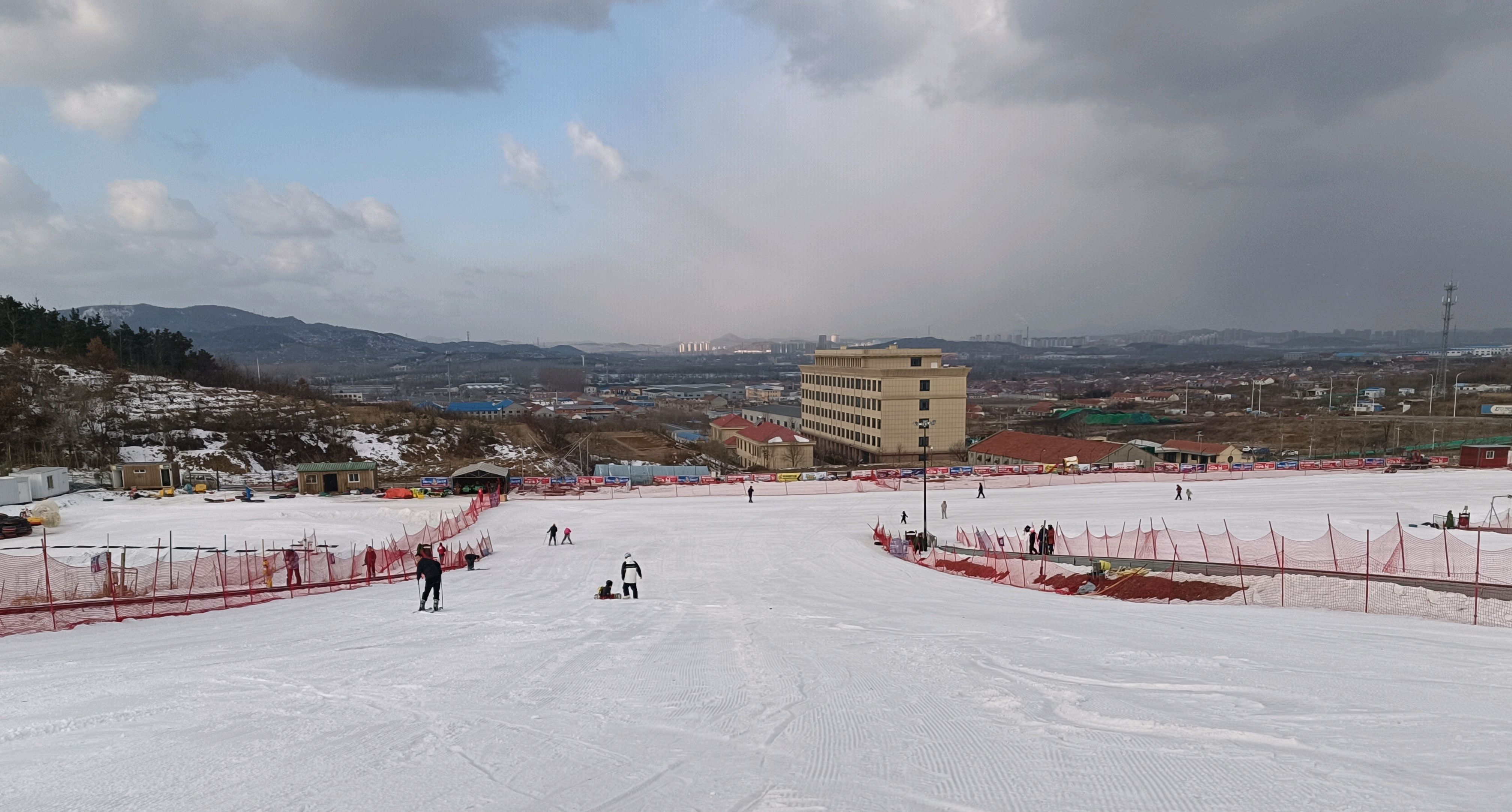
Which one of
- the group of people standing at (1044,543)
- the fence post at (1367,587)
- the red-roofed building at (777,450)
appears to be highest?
the fence post at (1367,587)

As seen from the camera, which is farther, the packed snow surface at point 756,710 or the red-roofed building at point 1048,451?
the red-roofed building at point 1048,451

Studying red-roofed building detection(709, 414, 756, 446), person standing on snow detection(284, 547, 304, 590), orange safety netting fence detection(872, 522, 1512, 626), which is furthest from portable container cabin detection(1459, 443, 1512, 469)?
person standing on snow detection(284, 547, 304, 590)

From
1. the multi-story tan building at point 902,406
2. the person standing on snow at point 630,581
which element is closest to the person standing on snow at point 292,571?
the person standing on snow at point 630,581

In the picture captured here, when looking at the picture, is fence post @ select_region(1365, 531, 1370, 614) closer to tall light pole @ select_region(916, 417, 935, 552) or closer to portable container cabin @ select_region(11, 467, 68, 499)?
tall light pole @ select_region(916, 417, 935, 552)

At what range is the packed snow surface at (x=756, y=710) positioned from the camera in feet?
16.9

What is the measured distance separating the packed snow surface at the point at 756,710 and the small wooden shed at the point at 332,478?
2923cm

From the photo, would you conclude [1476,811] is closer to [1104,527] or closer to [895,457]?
[1104,527]

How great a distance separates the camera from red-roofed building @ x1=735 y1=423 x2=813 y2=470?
6525cm

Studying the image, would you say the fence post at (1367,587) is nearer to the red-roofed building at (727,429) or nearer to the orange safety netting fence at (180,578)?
the orange safety netting fence at (180,578)

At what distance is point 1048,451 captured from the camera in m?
54.2

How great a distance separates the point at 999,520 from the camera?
30.9 m

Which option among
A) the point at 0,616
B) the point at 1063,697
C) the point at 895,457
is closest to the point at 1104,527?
the point at 1063,697

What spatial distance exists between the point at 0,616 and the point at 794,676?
14127 mm

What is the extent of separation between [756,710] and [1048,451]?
52145mm
